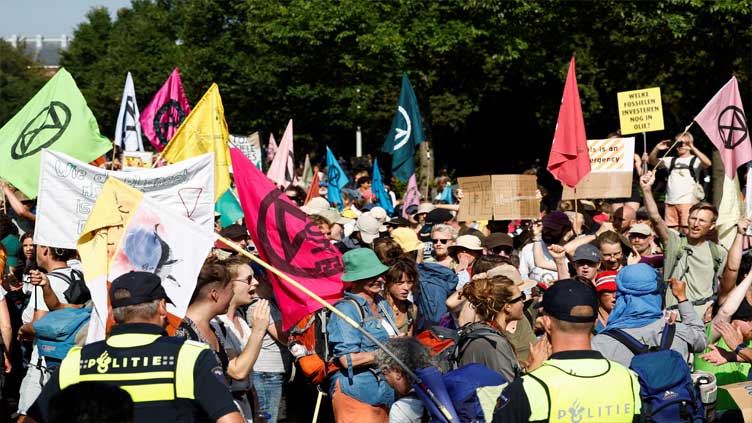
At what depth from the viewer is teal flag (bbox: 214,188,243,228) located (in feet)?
33.4

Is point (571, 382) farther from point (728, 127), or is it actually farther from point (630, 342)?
point (728, 127)

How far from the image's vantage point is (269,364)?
A: 24.0 ft

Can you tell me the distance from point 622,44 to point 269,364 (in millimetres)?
21625

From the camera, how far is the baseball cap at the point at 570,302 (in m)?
4.25

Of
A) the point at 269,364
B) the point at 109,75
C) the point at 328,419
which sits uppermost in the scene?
the point at 109,75

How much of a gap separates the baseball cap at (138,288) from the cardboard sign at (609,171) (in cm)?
757

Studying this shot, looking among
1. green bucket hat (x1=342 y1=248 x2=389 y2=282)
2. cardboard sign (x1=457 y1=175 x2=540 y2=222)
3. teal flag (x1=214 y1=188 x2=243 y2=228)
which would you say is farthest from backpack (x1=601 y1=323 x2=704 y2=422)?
teal flag (x1=214 y1=188 x2=243 y2=228)

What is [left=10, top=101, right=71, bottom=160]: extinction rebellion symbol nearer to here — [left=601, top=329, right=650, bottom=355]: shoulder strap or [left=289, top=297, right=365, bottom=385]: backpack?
[left=289, top=297, right=365, bottom=385]: backpack

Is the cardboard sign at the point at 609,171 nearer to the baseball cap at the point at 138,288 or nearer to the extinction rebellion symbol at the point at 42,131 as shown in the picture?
the extinction rebellion symbol at the point at 42,131

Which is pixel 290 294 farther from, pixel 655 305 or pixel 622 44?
pixel 622 44

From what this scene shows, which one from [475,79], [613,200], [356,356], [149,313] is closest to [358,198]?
[613,200]

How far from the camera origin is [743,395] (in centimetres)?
623

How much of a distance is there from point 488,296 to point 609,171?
6234 mm

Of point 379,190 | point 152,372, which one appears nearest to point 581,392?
point 152,372
